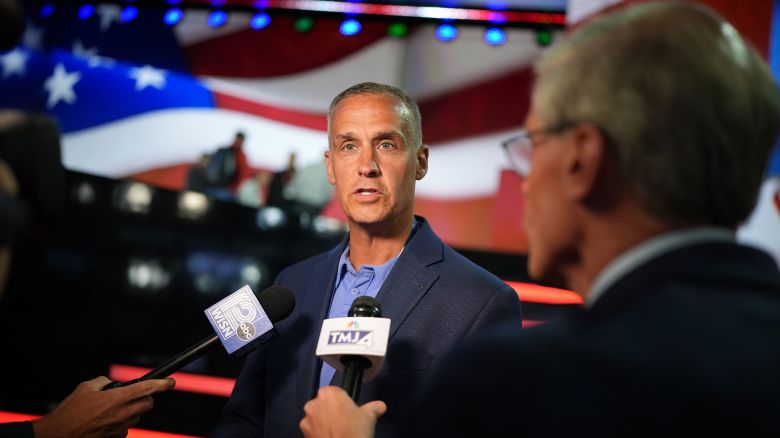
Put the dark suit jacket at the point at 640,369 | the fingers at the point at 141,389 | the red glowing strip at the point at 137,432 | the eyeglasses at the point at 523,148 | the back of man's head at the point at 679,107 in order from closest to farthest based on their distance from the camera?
the dark suit jacket at the point at 640,369, the back of man's head at the point at 679,107, the eyeglasses at the point at 523,148, the fingers at the point at 141,389, the red glowing strip at the point at 137,432

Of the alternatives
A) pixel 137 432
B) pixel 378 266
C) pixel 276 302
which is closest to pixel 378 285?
pixel 378 266

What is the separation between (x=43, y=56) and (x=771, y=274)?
5.55 metres

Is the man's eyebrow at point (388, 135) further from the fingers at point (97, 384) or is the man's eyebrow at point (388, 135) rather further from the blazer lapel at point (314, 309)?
the fingers at point (97, 384)

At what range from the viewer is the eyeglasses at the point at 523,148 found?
100 centimetres

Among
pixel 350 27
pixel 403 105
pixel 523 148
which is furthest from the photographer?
pixel 350 27

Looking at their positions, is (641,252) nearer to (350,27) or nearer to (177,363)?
(177,363)

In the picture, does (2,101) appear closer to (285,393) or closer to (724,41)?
(285,393)

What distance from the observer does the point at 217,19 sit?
5316mm

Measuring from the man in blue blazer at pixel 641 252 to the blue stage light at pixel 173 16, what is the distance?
4804 mm

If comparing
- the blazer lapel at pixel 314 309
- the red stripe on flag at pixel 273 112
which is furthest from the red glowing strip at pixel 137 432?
the red stripe on flag at pixel 273 112

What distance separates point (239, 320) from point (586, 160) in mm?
1038

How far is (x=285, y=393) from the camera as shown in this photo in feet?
6.44

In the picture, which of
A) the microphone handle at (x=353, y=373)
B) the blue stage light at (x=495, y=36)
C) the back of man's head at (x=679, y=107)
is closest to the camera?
the back of man's head at (x=679, y=107)

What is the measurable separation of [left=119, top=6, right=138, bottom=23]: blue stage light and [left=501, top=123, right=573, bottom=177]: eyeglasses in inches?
190
